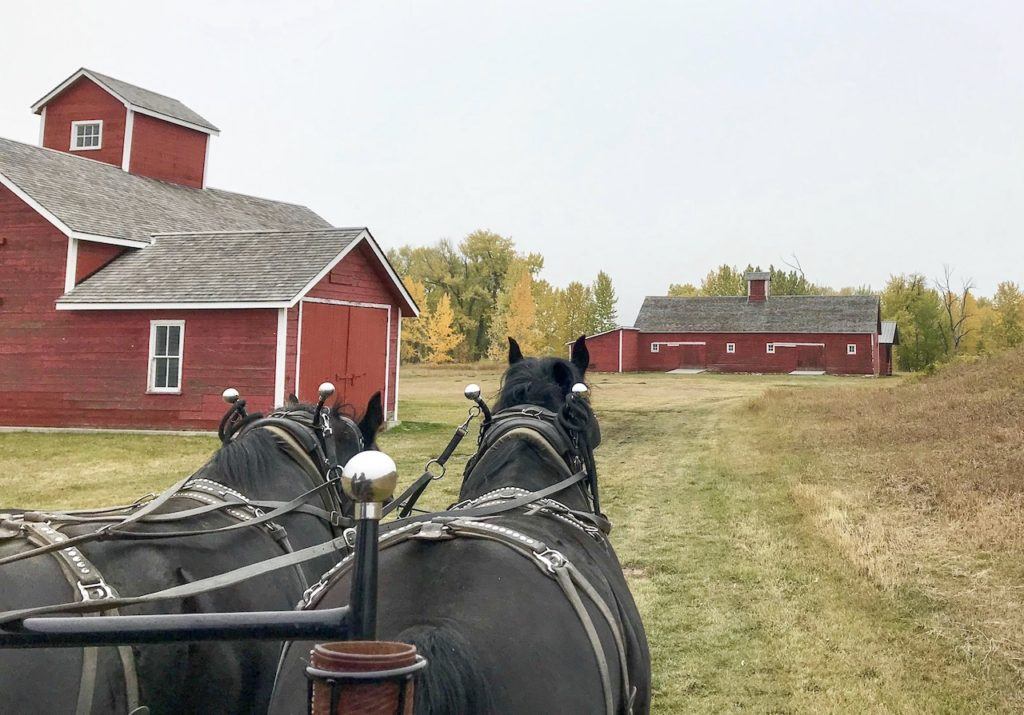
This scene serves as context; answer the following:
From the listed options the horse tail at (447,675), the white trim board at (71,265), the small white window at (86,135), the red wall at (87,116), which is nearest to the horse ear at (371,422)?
the horse tail at (447,675)

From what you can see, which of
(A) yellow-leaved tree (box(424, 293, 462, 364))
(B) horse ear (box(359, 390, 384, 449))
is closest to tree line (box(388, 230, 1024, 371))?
(A) yellow-leaved tree (box(424, 293, 462, 364))

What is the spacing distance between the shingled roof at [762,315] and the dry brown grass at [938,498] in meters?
35.8

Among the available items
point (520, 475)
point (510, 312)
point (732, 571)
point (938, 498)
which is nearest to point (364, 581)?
point (520, 475)

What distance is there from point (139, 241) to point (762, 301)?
46448 mm

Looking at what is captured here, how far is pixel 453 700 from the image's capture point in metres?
1.80

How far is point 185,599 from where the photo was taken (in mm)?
2672

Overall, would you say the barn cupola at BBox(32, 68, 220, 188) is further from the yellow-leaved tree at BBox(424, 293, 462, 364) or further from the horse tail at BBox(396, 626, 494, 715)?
the yellow-leaved tree at BBox(424, 293, 462, 364)

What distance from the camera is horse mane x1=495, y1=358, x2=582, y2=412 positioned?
142 inches

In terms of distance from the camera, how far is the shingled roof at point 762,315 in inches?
2080

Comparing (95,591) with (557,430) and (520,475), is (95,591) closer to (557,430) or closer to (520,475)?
(520,475)

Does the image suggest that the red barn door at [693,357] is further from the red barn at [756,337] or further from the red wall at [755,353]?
the red wall at [755,353]

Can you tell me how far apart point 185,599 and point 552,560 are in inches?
50.1

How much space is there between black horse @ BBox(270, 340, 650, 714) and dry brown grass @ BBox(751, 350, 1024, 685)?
4020 millimetres

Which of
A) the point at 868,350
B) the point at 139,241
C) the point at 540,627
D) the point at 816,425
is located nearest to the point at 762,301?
the point at 868,350
